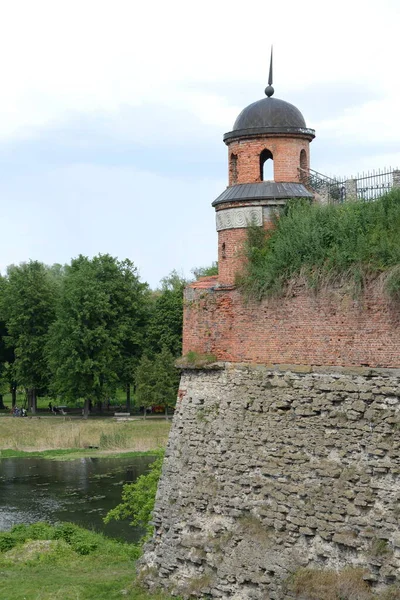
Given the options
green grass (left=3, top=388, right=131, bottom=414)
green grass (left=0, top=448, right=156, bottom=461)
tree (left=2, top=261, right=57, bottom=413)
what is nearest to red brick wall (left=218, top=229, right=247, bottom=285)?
green grass (left=0, top=448, right=156, bottom=461)

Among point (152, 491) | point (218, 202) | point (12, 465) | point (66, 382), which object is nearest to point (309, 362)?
point (218, 202)

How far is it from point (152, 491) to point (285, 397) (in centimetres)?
1047

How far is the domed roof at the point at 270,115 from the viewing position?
55.1ft

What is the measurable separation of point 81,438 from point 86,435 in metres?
0.62

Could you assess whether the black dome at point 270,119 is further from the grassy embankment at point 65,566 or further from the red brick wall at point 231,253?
the grassy embankment at point 65,566

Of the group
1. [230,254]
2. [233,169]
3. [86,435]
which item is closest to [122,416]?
[86,435]

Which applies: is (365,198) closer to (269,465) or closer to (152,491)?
(269,465)

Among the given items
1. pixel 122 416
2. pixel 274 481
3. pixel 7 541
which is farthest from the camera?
pixel 122 416

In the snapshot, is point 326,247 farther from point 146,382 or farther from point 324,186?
point 146,382

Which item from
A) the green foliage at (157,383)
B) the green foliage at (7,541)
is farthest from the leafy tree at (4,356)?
the green foliage at (7,541)

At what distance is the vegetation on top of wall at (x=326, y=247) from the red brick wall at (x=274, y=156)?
0.90 metres

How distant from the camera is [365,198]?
608 inches

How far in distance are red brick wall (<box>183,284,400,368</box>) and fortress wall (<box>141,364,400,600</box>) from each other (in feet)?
0.87

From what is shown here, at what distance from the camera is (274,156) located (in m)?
16.9
